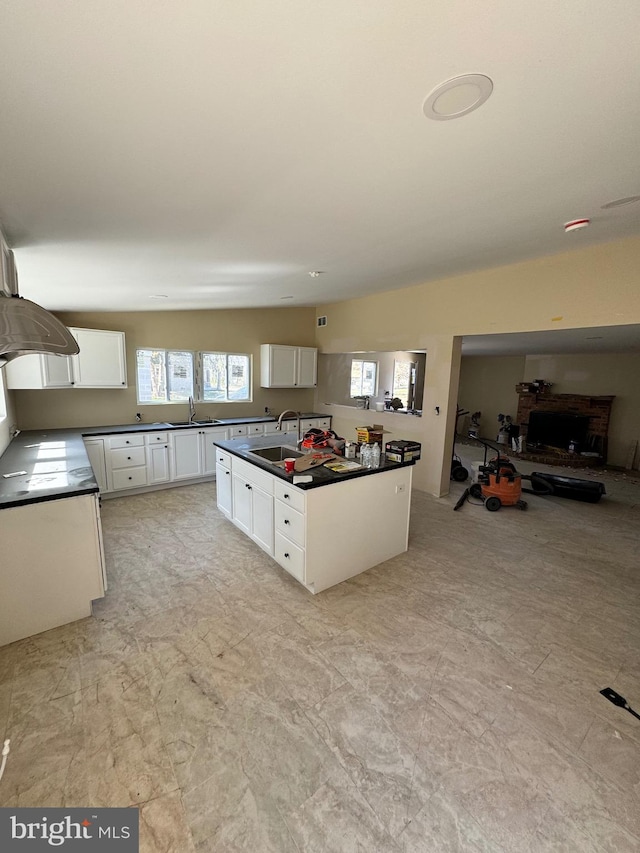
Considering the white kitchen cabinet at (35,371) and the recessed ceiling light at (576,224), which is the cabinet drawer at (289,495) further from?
the white kitchen cabinet at (35,371)

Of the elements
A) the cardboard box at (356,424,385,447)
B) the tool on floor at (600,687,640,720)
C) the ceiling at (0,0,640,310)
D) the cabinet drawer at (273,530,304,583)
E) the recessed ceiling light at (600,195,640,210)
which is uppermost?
the recessed ceiling light at (600,195,640,210)

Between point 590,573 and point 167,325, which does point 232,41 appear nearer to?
point 590,573

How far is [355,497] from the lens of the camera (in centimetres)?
277

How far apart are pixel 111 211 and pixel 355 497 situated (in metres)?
2.33

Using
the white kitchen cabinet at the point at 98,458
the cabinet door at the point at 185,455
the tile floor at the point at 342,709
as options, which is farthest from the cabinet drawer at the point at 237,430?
the tile floor at the point at 342,709

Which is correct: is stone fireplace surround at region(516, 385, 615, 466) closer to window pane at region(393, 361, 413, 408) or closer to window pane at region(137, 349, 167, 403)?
window pane at region(393, 361, 413, 408)

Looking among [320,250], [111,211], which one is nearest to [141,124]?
[111,211]

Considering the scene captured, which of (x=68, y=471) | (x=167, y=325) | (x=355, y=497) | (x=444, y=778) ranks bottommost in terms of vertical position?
(x=444, y=778)

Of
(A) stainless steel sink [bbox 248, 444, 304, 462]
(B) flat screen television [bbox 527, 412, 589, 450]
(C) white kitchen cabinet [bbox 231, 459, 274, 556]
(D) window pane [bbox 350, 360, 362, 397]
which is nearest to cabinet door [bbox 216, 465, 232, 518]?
(C) white kitchen cabinet [bbox 231, 459, 274, 556]

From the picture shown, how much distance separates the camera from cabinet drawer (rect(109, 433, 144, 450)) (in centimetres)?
434

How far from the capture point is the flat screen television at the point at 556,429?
22.9ft

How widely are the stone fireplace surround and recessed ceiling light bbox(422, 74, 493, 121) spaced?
23.4ft

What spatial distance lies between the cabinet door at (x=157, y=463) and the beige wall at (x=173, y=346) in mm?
745

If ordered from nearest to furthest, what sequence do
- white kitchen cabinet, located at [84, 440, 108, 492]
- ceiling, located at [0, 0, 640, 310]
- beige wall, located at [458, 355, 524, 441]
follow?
1. ceiling, located at [0, 0, 640, 310]
2. white kitchen cabinet, located at [84, 440, 108, 492]
3. beige wall, located at [458, 355, 524, 441]
